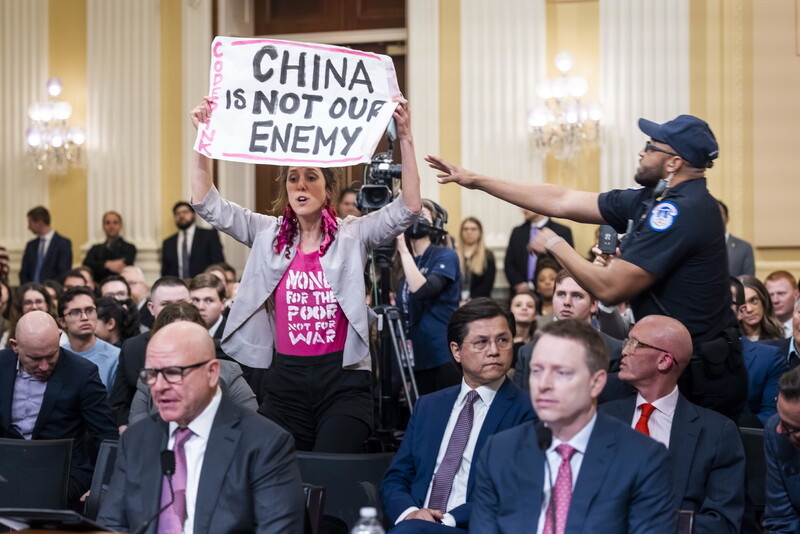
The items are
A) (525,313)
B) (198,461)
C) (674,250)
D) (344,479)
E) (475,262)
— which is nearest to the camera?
(198,461)

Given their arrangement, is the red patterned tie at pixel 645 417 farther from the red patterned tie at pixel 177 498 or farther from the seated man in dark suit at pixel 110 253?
the seated man in dark suit at pixel 110 253

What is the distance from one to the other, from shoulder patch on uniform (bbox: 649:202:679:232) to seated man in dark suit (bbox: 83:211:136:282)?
7576 mm

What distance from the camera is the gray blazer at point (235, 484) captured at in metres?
2.78

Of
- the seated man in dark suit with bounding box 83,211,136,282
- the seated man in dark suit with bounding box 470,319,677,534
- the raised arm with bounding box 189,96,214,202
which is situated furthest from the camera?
the seated man in dark suit with bounding box 83,211,136,282

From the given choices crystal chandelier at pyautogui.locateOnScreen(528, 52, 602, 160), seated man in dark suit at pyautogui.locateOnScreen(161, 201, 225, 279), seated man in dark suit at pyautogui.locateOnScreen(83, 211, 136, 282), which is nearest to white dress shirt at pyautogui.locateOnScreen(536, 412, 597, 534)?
crystal chandelier at pyautogui.locateOnScreen(528, 52, 602, 160)

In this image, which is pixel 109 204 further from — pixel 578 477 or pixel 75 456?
pixel 578 477

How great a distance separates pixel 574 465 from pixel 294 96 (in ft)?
6.50

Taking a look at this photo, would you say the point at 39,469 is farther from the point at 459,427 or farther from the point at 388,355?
the point at 388,355

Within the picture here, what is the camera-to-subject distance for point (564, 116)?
991cm

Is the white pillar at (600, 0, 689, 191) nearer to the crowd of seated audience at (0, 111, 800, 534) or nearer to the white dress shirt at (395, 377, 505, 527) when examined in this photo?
the crowd of seated audience at (0, 111, 800, 534)

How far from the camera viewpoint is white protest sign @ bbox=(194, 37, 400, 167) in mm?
4074

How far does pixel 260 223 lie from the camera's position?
161 inches

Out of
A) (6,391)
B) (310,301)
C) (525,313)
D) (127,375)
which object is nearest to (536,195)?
(310,301)

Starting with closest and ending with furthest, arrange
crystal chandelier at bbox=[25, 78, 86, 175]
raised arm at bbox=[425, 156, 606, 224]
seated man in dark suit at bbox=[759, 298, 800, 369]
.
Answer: raised arm at bbox=[425, 156, 606, 224], seated man in dark suit at bbox=[759, 298, 800, 369], crystal chandelier at bbox=[25, 78, 86, 175]
